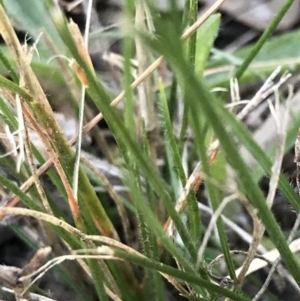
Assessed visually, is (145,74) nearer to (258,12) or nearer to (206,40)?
(206,40)

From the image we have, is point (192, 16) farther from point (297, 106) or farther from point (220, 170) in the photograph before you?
point (297, 106)

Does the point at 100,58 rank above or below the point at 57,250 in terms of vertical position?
above

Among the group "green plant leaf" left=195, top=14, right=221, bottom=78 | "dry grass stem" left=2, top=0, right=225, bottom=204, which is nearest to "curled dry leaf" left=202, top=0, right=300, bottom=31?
"green plant leaf" left=195, top=14, right=221, bottom=78

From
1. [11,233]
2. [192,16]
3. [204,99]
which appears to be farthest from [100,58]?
[204,99]

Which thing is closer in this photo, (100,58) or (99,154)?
(99,154)

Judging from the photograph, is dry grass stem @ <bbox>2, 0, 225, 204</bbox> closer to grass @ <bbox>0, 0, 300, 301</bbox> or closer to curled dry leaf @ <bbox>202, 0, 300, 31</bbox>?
grass @ <bbox>0, 0, 300, 301</bbox>

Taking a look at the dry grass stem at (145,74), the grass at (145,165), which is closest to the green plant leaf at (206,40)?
the grass at (145,165)

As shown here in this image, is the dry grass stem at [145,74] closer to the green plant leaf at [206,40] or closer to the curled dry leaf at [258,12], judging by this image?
the green plant leaf at [206,40]
